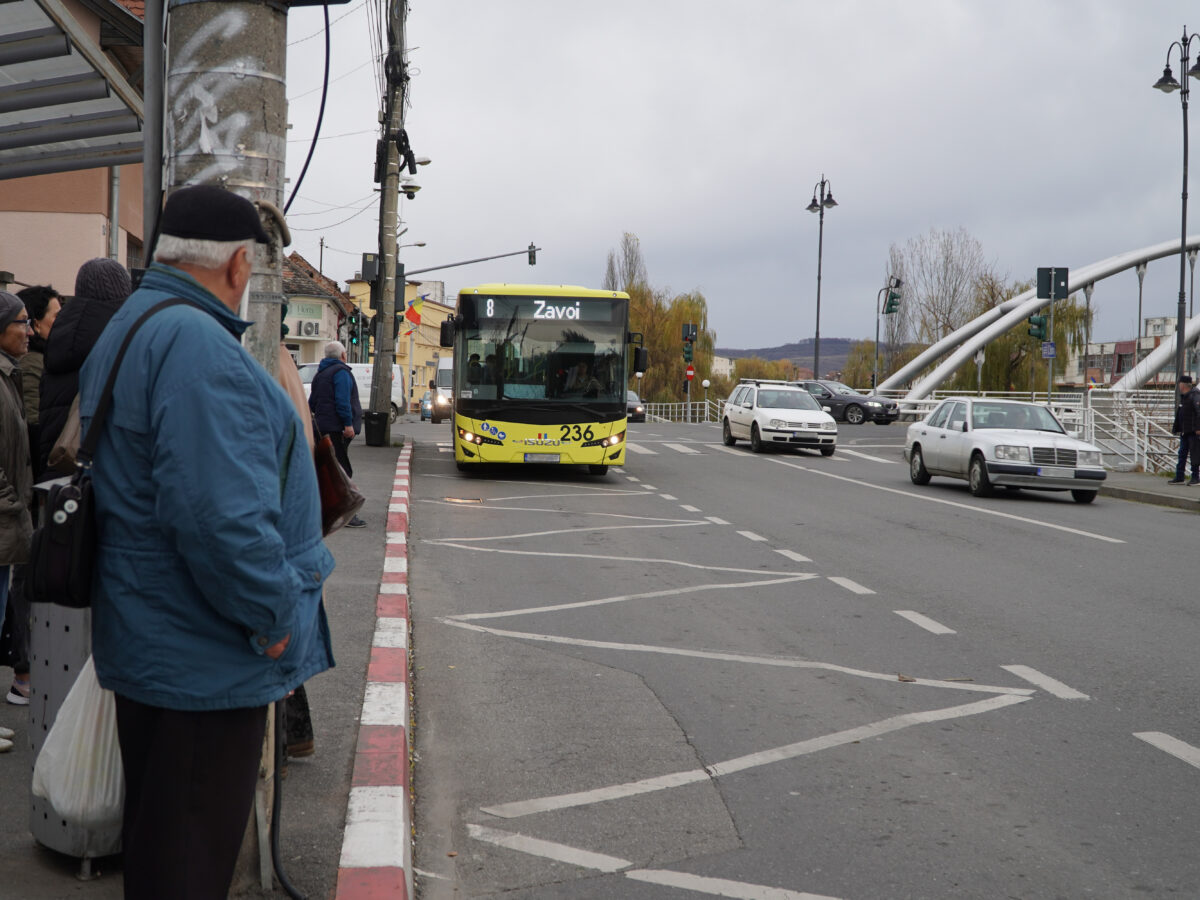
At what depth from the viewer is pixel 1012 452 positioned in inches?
717

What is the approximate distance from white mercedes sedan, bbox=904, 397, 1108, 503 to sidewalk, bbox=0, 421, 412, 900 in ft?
43.3

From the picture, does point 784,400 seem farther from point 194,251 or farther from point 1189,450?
point 194,251

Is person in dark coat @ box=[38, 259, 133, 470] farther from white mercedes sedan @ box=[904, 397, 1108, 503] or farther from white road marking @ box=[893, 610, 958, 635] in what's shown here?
white mercedes sedan @ box=[904, 397, 1108, 503]

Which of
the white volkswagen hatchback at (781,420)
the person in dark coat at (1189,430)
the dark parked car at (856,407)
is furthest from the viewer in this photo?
the dark parked car at (856,407)

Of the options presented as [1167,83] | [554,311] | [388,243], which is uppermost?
[1167,83]

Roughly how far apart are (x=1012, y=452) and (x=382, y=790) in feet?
51.6

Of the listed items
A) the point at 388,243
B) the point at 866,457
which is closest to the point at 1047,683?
the point at 388,243

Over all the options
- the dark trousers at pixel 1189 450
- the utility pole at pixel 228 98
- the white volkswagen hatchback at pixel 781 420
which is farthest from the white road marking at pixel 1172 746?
the white volkswagen hatchback at pixel 781 420

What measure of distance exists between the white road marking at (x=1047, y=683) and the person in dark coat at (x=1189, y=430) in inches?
616

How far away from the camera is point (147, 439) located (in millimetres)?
2422

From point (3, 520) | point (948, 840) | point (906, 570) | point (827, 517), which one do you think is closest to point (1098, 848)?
point (948, 840)

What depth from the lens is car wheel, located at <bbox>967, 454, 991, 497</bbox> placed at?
18.5 m

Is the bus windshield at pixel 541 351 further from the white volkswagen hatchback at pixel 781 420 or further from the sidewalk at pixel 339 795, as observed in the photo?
the sidewalk at pixel 339 795

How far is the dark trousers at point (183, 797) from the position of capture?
2.45 meters
